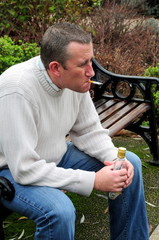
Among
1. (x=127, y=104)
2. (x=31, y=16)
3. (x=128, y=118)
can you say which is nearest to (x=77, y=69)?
(x=128, y=118)

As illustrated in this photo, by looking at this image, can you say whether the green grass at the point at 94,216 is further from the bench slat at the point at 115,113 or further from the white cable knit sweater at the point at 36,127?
the white cable knit sweater at the point at 36,127

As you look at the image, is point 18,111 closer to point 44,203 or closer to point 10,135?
point 10,135

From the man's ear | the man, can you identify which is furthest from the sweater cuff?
the man's ear

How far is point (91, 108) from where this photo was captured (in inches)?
104

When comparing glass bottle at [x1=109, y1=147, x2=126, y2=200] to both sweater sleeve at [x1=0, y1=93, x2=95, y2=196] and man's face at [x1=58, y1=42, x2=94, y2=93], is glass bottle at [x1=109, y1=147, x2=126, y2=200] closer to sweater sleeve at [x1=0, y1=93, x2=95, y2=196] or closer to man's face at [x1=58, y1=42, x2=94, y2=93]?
sweater sleeve at [x1=0, y1=93, x2=95, y2=196]

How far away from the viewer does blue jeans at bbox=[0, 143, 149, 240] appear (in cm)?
202

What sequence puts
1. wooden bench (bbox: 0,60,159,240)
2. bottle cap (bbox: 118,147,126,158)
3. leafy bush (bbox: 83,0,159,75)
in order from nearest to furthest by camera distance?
bottle cap (bbox: 118,147,126,158)
wooden bench (bbox: 0,60,159,240)
leafy bush (bbox: 83,0,159,75)

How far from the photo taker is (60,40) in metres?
2.13

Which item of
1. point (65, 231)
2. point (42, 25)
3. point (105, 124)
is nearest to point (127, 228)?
point (65, 231)

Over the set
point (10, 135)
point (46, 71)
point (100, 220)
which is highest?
point (46, 71)

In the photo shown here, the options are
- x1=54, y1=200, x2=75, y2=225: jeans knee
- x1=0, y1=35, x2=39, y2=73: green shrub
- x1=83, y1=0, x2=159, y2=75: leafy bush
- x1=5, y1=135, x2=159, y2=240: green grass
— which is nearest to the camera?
x1=54, y1=200, x2=75, y2=225: jeans knee

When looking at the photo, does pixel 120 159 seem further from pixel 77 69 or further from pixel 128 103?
pixel 128 103

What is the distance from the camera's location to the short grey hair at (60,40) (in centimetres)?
213

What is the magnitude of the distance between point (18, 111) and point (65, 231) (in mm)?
624
